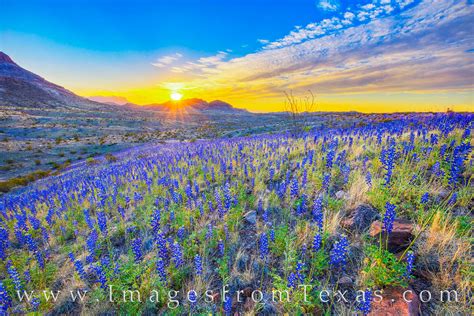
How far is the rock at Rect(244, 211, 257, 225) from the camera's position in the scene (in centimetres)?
407

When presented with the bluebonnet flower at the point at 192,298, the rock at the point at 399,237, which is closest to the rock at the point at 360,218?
the rock at the point at 399,237

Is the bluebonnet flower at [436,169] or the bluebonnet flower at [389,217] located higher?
the bluebonnet flower at [436,169]

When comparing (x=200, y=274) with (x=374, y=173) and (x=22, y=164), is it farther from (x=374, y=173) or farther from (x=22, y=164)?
(x=22, y=164)

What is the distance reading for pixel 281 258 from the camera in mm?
3139

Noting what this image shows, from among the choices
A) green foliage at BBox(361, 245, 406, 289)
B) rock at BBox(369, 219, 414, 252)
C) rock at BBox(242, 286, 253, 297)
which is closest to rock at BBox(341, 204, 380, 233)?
rock at BBox(369, 219, 414, 252)

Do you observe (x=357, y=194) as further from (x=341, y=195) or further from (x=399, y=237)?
(x=399, y=237)

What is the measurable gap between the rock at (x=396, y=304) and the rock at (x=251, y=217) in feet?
6.98

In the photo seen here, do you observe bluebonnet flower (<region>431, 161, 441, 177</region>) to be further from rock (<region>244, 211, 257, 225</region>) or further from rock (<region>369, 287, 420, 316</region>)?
rock (<region>244, 211, 257, 225</region>)

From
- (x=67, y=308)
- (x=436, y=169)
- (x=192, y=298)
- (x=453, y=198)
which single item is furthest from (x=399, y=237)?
(x=67, y=308)

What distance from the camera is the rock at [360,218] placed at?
3334 millimetres

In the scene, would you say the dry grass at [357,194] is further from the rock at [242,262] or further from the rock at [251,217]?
the rock at [242,262]

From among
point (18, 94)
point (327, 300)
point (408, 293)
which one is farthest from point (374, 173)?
point (18, 94)

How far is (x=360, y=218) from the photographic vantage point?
135 inches

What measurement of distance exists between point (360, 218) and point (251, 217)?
5.90ft
